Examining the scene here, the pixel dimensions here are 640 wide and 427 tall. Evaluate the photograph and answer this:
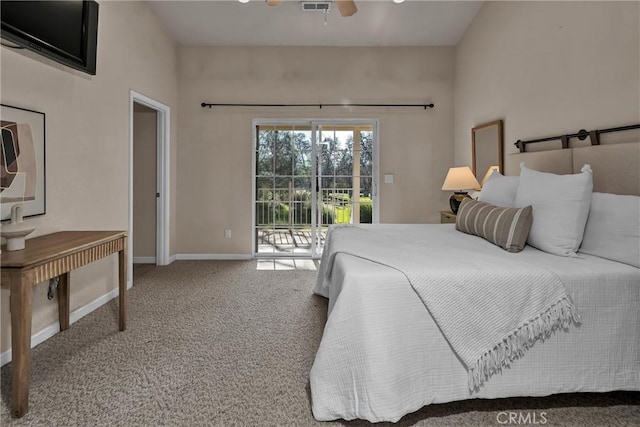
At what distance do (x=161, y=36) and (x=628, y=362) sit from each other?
4974 mm

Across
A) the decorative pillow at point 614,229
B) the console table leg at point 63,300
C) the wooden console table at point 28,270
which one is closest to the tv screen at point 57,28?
the wooden console table at point 28,270

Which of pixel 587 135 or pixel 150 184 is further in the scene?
pixel 150 184

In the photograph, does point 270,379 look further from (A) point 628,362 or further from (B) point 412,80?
(B) point 412,80

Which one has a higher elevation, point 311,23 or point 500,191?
point 311,23

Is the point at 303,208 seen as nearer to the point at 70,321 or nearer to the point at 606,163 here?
the point at 70,321

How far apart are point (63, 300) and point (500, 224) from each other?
9.75 ft

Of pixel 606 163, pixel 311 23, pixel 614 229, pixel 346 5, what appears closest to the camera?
pixel 614 229

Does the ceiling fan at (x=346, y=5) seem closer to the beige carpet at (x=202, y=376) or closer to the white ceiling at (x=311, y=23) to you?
the white ceiling at (x=311, y=23)

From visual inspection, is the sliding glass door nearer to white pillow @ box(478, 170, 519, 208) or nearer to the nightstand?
the nightstand

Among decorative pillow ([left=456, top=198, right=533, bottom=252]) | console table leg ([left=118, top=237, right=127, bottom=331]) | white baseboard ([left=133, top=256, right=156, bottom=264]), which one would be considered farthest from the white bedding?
white baseboard ([left=133, top=256, right=156, bottom=264])

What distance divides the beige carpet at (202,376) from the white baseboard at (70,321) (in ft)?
0.17

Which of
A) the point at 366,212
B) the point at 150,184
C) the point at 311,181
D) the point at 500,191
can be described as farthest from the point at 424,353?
the point at 150,184

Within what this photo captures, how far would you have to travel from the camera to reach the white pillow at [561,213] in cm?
185

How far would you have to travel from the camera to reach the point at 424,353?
1457mm
